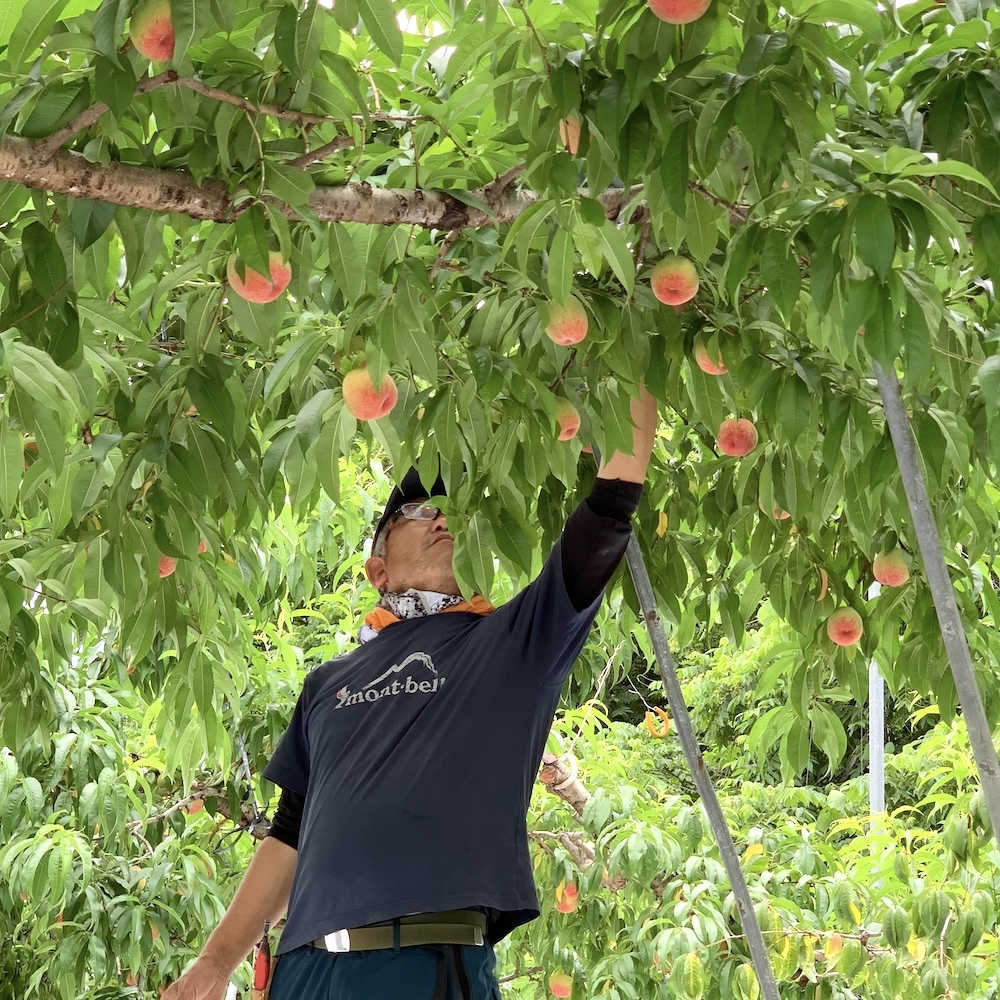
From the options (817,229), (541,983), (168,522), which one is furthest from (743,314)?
(541,983)

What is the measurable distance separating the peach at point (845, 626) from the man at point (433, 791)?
619mm

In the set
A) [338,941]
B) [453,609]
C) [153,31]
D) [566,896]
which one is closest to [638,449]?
[453,609]

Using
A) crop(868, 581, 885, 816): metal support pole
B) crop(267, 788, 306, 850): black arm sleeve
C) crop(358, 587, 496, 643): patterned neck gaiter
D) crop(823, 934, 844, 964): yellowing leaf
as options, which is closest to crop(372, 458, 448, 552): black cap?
crop(358, 587, 496, 643): patterned neck gaiter

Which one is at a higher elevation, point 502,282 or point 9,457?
point 502,282

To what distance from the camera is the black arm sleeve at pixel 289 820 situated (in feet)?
7.03

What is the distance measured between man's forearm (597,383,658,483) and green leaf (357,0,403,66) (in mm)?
765

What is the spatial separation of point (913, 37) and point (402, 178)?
0.55 meters

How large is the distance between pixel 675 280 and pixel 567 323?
152 millimetres

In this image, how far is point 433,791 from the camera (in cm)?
181

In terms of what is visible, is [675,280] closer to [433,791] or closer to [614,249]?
[614,249]

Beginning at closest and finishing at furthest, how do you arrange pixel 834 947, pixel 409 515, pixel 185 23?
pixel 185 23 → pixel 409 515 → pixel 834 947

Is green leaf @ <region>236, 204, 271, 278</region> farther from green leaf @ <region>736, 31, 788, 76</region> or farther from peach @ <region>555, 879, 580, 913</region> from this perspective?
peach @ <region>555, 879, 580, 913</region>

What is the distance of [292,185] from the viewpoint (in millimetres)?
1332

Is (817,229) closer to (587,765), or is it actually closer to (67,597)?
(67,597)
